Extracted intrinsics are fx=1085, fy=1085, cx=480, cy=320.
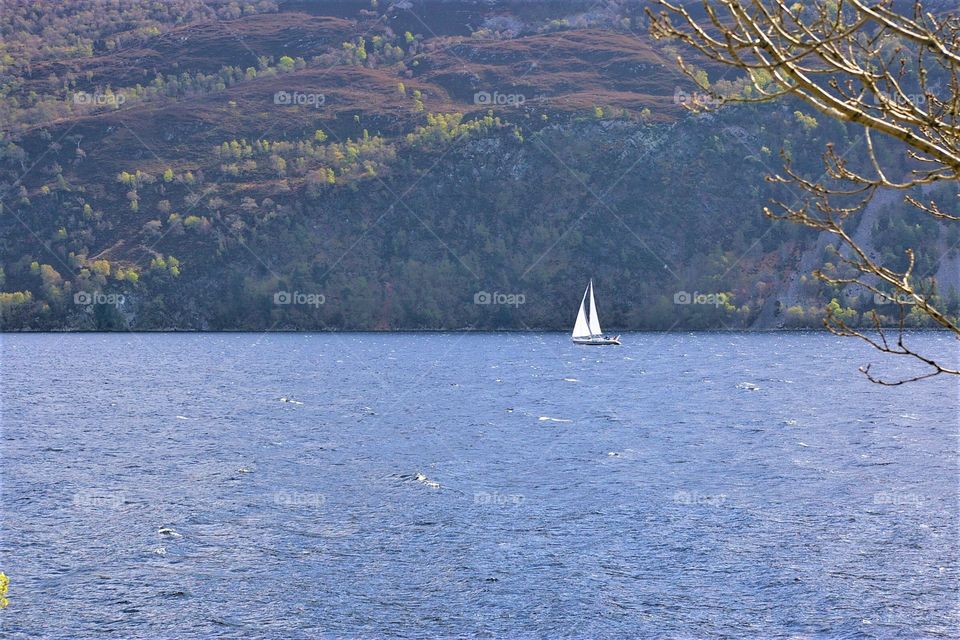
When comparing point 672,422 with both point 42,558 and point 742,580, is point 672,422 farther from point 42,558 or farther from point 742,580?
point 42,558

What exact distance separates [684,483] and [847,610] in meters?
18.1

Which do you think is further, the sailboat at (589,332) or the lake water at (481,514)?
the sailboat at (589,332)

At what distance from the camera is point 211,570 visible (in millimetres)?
30656

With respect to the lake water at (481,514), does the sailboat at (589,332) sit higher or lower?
higher

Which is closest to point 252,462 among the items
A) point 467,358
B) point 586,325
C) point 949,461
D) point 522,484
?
point 522,484

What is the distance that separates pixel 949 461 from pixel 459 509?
2629 centimetres

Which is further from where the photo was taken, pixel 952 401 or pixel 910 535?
pixel 952 401

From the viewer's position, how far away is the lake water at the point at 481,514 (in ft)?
88.1

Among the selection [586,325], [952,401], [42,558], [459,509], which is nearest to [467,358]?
[586,325]

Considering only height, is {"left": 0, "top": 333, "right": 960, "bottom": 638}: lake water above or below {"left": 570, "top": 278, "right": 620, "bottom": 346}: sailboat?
below

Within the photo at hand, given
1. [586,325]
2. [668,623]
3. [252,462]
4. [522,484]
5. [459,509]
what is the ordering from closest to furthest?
[668,623]
[459,509]
[522,484]
[252,462]
[586,325]

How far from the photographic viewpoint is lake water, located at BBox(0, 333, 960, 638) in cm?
2684

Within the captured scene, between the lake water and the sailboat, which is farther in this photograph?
the sailboat

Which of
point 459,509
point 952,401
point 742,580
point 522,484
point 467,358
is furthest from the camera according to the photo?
point 467,358
